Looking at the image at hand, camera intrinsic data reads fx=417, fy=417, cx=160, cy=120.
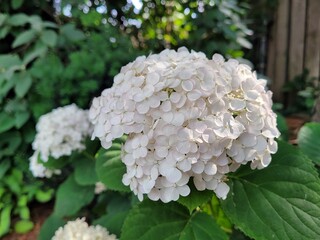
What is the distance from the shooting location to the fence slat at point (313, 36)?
3.35 metres

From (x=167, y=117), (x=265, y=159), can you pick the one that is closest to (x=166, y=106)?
(x=167, y=117)

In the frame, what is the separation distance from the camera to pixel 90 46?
224cm

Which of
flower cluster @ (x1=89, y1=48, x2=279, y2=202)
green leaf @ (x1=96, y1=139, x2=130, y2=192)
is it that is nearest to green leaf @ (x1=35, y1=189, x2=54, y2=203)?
green leaf @ (x1=96, y1=139, x2=130, y2=192)

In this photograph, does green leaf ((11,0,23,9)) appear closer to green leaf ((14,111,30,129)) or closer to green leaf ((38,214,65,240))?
green leaf ((14,111,30,129))

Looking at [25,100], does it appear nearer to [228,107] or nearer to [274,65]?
[228,107]

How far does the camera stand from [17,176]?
96.2 inches

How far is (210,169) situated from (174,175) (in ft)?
0.26

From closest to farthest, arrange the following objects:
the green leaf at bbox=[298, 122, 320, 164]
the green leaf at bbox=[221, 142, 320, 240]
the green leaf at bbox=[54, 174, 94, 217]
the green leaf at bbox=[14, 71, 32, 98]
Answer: the green leaf at bbox=[221, 142, 320, 240], the green leaf at bbox=[298, 122, 320, 164], the green leaf at bbox=[54, 174, 94, 217], the green leaf at bbox=[14, 71, 32, 98]

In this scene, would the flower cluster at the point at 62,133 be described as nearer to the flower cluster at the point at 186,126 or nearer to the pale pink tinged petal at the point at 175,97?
the flower cluster at the point at 186,126

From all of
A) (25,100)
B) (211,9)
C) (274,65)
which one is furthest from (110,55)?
(274,65)

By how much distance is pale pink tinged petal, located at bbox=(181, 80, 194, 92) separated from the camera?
891 millimetres

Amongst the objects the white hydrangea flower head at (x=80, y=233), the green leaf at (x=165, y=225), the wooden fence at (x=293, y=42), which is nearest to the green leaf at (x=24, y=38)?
the white hydrangea flower head at (x=80, y=233)

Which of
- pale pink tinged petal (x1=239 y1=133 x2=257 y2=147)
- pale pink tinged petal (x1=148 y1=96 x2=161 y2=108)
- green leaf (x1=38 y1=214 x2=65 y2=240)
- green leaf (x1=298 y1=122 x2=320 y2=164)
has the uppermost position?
pale pink tinged petal (x1=148 y1=96 x2=161 y2=108)

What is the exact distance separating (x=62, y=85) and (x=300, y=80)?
213 centimetres
